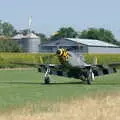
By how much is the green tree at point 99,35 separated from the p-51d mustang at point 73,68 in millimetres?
125879

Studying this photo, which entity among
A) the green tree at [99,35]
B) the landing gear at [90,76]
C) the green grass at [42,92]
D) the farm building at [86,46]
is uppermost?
the green tree at [99,35]

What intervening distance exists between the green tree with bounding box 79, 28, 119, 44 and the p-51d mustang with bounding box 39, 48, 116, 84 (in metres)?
126

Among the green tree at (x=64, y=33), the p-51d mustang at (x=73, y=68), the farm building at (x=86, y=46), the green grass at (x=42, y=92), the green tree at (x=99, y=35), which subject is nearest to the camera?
the green grass at (x=42, y=92)

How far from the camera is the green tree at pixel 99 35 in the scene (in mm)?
161625

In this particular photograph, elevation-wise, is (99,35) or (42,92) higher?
(99,35)

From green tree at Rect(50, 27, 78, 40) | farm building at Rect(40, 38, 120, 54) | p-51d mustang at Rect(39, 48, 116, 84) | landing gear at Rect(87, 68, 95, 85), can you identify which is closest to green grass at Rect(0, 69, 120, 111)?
landing gear at Rect(87, 68, 95, 85)

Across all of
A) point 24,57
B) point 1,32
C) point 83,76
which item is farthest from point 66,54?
point 1,32

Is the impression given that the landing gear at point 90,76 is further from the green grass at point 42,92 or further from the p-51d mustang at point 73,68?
the green grass at point 42,92

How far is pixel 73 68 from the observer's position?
32.7 meters

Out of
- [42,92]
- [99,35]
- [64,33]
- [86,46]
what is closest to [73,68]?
[42,92]

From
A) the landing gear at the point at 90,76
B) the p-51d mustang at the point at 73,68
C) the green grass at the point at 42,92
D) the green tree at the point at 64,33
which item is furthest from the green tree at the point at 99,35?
the green grass at the point at 42,92

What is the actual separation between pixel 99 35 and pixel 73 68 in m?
130

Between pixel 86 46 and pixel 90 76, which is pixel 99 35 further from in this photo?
pixel 90 76

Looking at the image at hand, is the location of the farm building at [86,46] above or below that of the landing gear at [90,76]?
above
